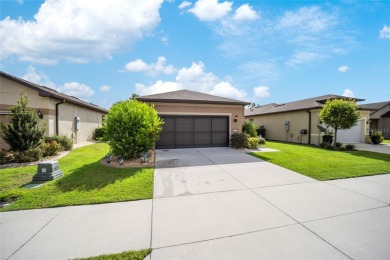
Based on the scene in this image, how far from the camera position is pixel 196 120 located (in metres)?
12.9

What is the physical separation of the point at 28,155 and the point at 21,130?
1154 millimetres

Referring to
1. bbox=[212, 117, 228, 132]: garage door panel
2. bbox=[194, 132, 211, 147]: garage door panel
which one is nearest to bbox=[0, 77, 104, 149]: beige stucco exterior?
bbox=[194, 132, 211, 147]: garage door panel

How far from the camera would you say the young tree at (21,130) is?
8195 mm

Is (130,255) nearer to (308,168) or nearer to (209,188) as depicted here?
(209,188)

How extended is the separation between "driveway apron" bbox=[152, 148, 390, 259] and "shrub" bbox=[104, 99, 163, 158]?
8.10 feet

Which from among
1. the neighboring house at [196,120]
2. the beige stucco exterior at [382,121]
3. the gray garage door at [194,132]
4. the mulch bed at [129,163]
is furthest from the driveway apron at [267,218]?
the beige stucco exterior at [382,121]

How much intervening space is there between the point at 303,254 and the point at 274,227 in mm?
679

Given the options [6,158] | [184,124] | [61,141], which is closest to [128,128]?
[184,124]

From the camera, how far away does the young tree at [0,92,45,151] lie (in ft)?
26.9

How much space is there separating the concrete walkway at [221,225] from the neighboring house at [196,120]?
24.1 feet

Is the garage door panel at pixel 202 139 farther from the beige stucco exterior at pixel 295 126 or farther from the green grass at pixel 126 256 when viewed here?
the green grass at pixel 126 256

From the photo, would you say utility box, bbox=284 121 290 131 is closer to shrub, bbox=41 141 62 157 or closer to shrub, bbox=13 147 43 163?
shrub, bbox=41 141 62 157

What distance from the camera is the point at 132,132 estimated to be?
8.12 m

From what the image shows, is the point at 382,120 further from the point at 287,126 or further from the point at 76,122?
the point at 76,122
